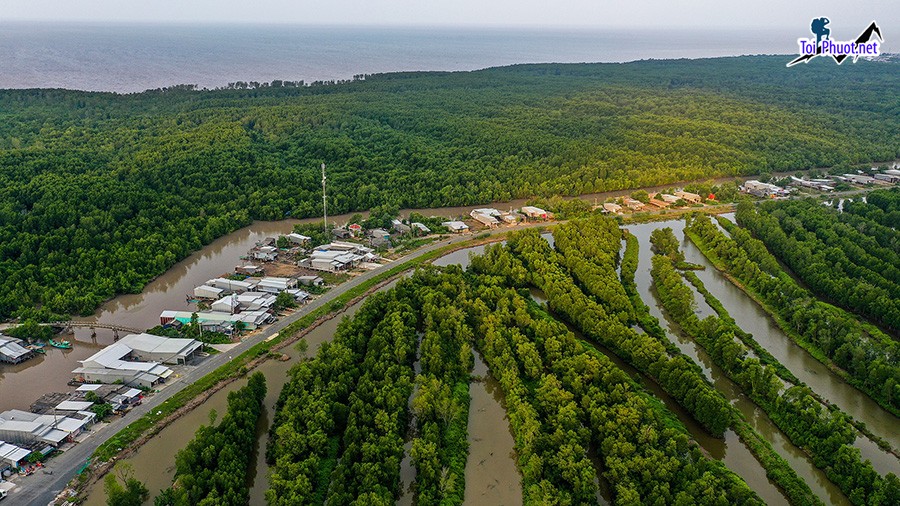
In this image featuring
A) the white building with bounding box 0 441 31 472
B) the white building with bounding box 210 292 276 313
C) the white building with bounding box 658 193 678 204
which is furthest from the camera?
the white building with bounding box 658 193 678 204

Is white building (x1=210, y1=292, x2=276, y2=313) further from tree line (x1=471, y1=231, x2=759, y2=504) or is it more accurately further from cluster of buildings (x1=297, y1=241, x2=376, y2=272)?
tree line (x1=471, y1=231, x2=759, y2=504)

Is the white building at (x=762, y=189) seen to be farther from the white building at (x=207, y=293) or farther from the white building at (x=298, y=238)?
the white building at (x=207, y=293)

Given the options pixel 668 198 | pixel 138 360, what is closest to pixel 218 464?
pixel 138 360

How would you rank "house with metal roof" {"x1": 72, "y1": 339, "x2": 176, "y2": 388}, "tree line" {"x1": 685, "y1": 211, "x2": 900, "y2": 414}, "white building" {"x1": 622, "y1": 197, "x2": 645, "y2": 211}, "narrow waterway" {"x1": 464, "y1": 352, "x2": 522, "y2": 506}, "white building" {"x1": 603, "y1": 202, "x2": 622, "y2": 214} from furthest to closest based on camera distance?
"white building" {"x1": 622, "y1": 197, "x2": 645, "y2": 211}
"white building" {"x1": 603, "y1": 202, "x2": 622, "y2": 214}
"tree line" {"x1": 685, "y1": 211, "x2": 900, "y2": 414}
"house with metal roof" {"x1": 72, "y1": 339, "x2": 176, "y2": 388}
"narrow waterway" {"x1": 464, "y1": 352, "x2": 522, "y2": 506}

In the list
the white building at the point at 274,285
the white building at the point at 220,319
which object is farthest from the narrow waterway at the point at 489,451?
the white building at the point at 274,285

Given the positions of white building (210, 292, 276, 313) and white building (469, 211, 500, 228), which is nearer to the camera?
white building (210, 292, 276, 313)

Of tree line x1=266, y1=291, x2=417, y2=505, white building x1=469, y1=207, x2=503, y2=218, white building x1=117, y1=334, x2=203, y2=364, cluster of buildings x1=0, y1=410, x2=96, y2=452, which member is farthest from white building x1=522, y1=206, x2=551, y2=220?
cluster of buildings x1=0, y1=410, x2=96, y2=452

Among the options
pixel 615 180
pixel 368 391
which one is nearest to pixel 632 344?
pixel 368 391
